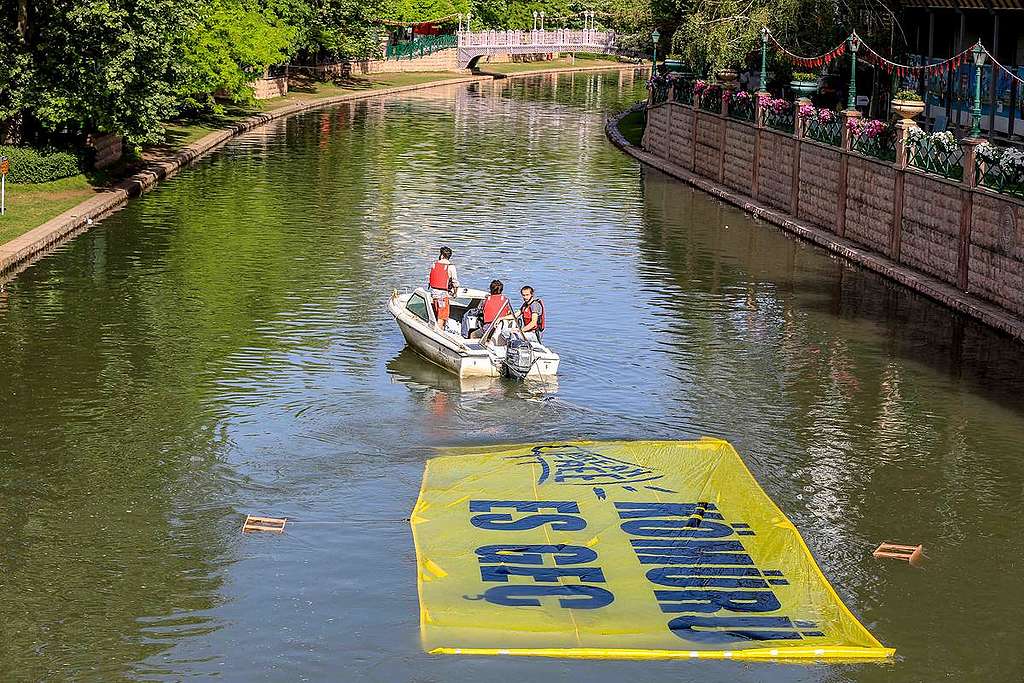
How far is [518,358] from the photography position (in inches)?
939

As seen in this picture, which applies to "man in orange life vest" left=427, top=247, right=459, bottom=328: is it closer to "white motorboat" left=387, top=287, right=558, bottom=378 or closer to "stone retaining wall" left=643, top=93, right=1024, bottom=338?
"white motorboat" left=387, top=287, right=558, bottom=378

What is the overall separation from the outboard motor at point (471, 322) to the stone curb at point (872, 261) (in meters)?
9.69

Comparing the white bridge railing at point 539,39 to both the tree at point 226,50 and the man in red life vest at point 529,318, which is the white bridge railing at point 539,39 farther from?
the man in red life vest at point 529,318

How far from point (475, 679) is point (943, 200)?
20.9 meters

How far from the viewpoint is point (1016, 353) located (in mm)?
26828

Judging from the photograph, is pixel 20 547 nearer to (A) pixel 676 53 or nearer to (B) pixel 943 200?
(B) pixel 943 200

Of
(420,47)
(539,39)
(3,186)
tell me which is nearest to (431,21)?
(420,47)

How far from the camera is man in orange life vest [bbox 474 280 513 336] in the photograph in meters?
24.8

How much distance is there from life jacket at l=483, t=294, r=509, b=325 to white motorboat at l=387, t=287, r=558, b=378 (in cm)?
22

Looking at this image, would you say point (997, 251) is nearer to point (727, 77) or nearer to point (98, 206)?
point (98, 206)

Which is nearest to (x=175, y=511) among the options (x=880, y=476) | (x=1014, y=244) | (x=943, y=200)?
(x=880, y=476)

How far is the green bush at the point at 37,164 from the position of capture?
139 feet

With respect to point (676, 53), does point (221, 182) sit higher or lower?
lower

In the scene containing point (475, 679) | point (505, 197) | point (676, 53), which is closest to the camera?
point (475, 679)
